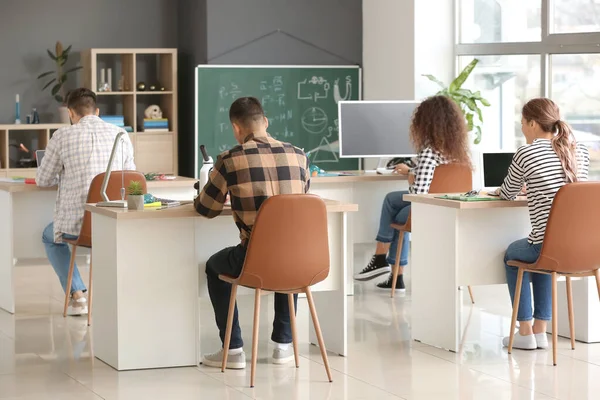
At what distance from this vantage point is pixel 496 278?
15.7 ft

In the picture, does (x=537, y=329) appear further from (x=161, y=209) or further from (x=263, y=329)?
(x=161, y=209)

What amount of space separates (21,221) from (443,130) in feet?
8.03

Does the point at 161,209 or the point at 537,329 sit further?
the point at 537,329

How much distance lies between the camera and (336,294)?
184 inches

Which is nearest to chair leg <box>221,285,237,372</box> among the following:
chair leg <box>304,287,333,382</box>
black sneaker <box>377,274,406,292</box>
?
chair leg <box>304,287,333,382</box>

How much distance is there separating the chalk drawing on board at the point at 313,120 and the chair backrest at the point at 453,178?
10.7 feet

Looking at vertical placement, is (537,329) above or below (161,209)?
below

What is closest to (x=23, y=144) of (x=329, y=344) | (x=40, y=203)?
(x=40, y=203)

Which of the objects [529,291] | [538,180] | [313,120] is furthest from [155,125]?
[538,180]

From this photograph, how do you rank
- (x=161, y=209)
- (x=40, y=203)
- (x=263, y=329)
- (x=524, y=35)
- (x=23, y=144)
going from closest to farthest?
(x=161, y=209), (x=263, y=329), (x=40, y=203), (x=524, y=35), (x=23, y=144)

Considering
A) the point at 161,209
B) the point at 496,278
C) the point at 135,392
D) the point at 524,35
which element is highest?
the point at 524,35

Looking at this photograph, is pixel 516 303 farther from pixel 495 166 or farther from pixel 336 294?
pixel 495 166

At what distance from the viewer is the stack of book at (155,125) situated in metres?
8.68

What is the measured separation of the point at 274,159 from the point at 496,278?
1303 millimetres
